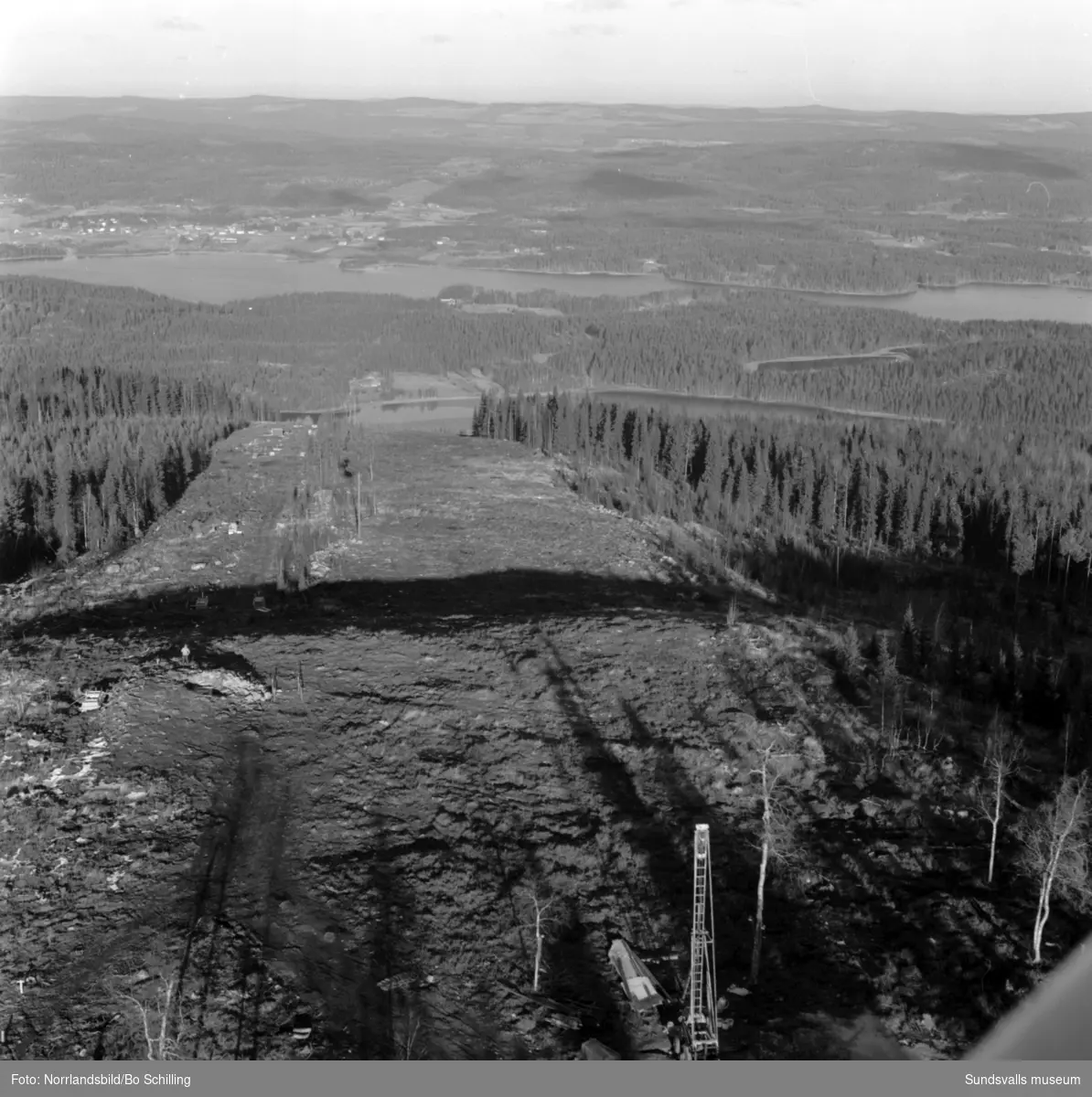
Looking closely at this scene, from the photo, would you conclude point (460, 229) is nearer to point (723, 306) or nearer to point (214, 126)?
point (723, 306)

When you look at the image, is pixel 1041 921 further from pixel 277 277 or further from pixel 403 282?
pixel 277 277

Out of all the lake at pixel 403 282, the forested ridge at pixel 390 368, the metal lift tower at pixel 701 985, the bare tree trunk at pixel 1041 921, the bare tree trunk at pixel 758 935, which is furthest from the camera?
the lake at pixel 403 282

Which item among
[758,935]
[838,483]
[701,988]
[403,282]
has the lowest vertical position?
[838,483]

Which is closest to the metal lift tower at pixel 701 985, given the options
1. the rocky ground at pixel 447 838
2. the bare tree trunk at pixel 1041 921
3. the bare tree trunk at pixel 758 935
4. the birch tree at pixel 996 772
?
the rocky ground at pixel 447 838

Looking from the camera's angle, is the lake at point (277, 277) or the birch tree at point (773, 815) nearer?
the birch tree at point (773, 815)

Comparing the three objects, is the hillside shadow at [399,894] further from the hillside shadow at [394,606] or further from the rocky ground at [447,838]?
the hillside shadow at [394,606]

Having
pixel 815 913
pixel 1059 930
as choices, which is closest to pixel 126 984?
pixel 815 913

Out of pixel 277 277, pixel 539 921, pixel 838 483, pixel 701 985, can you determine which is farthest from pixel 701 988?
pixel 277 277
